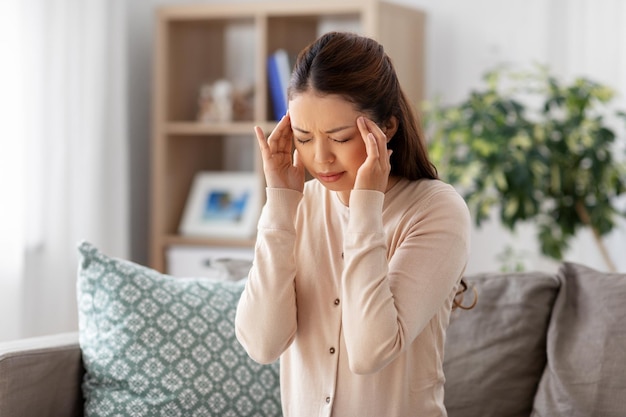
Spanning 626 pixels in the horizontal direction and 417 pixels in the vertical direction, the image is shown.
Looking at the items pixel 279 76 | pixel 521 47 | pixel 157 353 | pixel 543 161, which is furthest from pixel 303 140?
pixel 521 47

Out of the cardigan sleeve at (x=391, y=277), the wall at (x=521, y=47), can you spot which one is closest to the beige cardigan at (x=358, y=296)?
the cardigan sleeve at (x=391, y=277)

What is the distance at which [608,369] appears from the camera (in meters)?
2.05

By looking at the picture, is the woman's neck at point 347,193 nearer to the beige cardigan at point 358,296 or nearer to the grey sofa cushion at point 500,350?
the beige cardigan at point 358,296

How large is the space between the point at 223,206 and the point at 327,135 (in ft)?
8.04

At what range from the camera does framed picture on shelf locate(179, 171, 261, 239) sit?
3.83 m

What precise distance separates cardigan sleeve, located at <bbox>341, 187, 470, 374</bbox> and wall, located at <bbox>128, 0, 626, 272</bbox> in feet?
7.17

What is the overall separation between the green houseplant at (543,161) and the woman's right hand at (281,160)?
157 cm

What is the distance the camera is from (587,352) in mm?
2084

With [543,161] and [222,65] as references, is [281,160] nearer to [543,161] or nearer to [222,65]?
[543,161]

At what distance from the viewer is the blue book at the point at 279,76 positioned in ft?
12.2

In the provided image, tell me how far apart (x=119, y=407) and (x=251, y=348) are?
0.58 metres

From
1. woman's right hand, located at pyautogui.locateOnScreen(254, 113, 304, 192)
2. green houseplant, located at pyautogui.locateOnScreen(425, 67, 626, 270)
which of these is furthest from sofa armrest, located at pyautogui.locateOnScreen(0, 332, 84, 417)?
green houseplant, located at pyautogui.locateOnScreen(425, 67, 626, 270)

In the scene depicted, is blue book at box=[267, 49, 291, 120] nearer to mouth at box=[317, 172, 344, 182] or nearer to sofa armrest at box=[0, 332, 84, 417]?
sofa armrest at box=[0, 332, 84, 417]

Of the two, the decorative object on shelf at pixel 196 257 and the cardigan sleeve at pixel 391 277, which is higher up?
the cardigan sleeve at pixel 391 277
